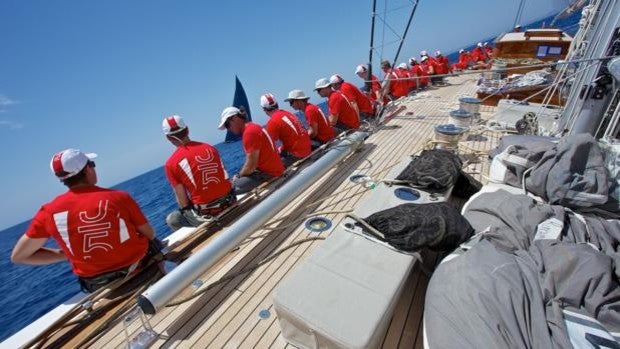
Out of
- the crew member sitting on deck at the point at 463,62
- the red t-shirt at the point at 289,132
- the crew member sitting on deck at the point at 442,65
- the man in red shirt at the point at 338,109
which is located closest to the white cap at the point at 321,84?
the man in red shirt at the point at 338,109

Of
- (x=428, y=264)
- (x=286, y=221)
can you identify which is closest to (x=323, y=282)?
(x=428, y=264)

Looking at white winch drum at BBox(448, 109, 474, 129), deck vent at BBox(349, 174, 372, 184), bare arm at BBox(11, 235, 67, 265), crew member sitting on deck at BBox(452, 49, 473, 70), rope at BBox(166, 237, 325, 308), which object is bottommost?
crew member sitting on deck at BBox(452, 49, 473, 70)

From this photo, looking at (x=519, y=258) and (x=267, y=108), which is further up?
(x=267, y=108)

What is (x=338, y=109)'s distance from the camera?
6402 millimetres

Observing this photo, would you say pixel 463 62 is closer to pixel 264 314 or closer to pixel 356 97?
pixel 356 97

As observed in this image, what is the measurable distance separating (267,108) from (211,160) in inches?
75.8

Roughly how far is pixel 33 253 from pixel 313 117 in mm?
4477

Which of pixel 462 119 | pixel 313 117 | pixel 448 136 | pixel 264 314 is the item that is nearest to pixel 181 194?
pixel 264 314

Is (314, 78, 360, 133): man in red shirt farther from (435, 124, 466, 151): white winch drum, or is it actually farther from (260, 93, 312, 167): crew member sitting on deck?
(435, 124, 466, 151): white winch drum

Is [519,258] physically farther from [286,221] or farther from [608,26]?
[608,26]

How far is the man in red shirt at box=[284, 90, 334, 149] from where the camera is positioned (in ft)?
18.1

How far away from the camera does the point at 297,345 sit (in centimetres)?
179

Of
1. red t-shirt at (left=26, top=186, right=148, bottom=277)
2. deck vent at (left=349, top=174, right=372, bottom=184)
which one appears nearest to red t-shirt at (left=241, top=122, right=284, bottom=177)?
deck vent at (left=349, top=174, right=372, bottom=184)

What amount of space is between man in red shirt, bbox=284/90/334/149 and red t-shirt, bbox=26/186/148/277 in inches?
149
